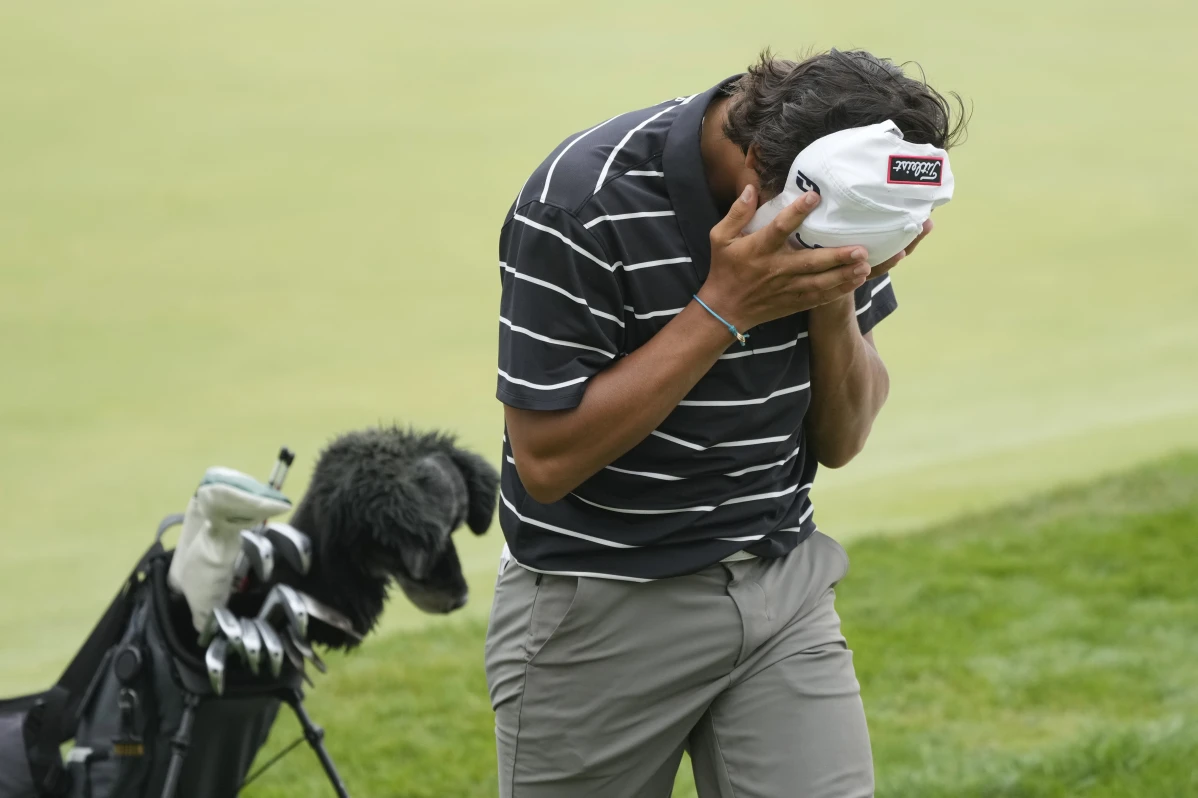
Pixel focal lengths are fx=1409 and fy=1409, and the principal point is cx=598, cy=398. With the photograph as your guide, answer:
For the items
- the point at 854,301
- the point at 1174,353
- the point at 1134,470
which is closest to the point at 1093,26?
the point at 1174,353

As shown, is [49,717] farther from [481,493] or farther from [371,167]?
[371,167]

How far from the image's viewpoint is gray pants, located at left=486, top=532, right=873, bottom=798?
2.07 meters

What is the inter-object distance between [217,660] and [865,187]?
1.54 meters

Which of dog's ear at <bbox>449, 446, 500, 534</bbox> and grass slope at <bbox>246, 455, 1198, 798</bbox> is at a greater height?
dog's ear at <bbox>449, 446, 500, 534</bbox>

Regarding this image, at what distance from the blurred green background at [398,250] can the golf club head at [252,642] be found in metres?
3.03

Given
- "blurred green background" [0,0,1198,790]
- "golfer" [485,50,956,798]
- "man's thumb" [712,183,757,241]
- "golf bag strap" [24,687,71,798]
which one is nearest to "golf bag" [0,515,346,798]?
"golf bag strap" [24,687,71,798]

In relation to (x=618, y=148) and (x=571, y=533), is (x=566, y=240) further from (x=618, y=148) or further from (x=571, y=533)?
(x=571, y=533)

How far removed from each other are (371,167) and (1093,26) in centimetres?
495

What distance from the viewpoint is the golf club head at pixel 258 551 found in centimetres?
267

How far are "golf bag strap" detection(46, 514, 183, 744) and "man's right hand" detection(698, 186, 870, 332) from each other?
4.82 ft

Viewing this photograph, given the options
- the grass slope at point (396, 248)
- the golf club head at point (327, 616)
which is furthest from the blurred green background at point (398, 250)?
the golf club head at point (327, 616)

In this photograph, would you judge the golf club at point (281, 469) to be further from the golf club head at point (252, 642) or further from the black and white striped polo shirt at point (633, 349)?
the black and white striped polo shirt at point (633, 349)

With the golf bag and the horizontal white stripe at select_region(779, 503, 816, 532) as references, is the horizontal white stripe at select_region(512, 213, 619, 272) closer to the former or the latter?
the horizontal white stripe at select_region(779, 503, 816, 532)

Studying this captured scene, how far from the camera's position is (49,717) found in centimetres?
279
